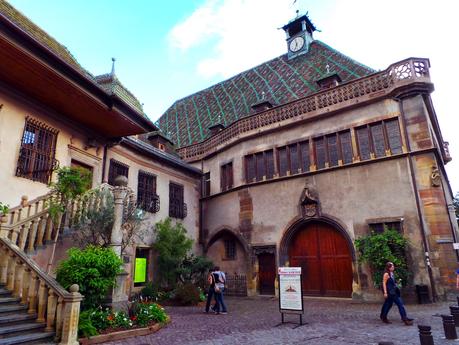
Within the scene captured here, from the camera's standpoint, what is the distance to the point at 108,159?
14.2 m

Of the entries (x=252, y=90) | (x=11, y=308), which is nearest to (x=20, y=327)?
(x=11, y=308)

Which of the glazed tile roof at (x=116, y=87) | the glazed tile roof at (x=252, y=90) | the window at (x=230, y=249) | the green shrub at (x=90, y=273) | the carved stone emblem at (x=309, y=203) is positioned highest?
the glazed tile roof at (x=252, y=90)

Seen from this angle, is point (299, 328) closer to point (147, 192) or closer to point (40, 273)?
point (40, 273)

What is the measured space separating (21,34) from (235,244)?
13338 mm

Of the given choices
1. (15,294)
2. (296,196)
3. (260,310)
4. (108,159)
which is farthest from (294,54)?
(15,294)

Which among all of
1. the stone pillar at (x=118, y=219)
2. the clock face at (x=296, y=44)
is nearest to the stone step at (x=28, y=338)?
the stone pillar at (x=118, y=219)

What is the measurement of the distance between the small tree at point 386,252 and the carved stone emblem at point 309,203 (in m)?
2.80

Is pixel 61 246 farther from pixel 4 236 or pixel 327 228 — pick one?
pixel 327 228

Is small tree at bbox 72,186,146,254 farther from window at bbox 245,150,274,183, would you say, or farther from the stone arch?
window at bbox 245,150,274,183

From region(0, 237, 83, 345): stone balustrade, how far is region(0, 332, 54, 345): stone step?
0.50ft

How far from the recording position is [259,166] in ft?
57.5

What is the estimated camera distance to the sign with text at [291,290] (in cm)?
874

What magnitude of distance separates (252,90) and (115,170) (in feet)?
39.1

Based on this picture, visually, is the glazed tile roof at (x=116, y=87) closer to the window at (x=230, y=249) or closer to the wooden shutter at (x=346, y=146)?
the window at (x=230, y=249)
